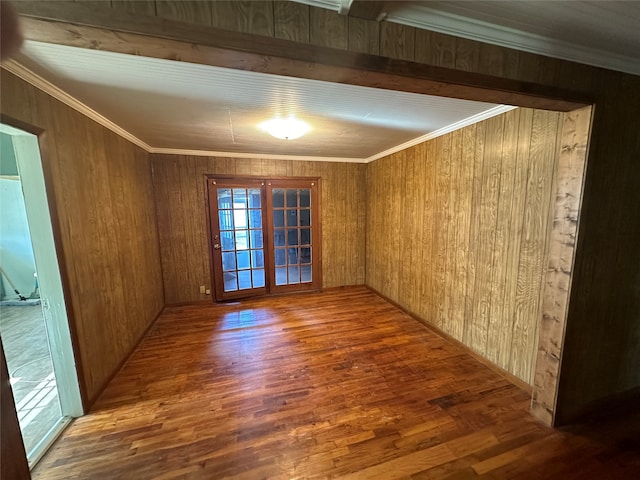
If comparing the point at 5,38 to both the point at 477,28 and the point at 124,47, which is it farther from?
the point at 477,28

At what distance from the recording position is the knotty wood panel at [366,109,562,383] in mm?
1936

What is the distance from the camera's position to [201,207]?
12.3 feet

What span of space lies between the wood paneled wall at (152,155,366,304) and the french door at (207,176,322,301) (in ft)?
0.45

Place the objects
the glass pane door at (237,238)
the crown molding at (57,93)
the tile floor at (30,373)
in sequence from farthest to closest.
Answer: the glass pane door at (237,238)
the tile floor at (30,373)
the crown molding at (57,93)

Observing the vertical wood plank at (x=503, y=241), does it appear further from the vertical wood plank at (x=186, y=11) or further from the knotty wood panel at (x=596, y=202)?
the vertical wood plank at (x=186, y=11)

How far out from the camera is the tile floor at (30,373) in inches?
69.1

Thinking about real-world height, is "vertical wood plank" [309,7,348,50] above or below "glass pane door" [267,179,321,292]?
above

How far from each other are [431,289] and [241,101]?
9.13ft

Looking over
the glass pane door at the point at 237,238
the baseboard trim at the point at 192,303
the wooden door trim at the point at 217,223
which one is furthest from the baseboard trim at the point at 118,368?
the glass pane door at the point at 237,238

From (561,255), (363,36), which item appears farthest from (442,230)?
(363,36)

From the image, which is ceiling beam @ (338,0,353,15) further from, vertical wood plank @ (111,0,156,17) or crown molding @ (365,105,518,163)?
crown molding @ (365,105,518,163)

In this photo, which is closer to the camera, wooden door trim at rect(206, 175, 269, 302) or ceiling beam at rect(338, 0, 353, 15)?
ceiling beam at rect(338, 0, 353, 15)

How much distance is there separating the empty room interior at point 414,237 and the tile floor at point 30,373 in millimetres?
42

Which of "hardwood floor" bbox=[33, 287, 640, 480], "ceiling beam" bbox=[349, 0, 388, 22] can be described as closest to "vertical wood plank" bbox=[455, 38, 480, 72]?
"ceiling beam" bbox=[349, 0, 388, 22]
